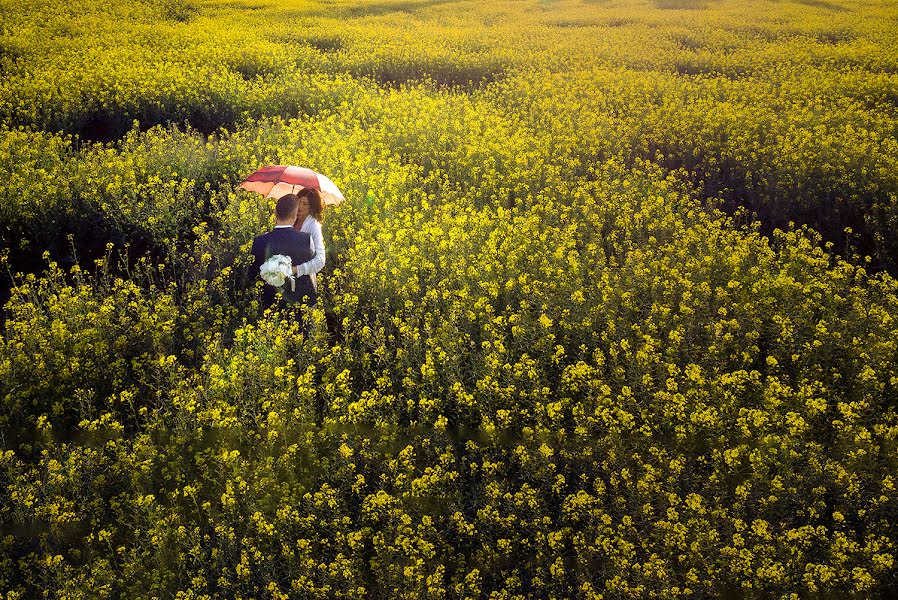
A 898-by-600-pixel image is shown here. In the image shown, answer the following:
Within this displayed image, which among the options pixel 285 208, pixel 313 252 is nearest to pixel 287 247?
pixel 313 252

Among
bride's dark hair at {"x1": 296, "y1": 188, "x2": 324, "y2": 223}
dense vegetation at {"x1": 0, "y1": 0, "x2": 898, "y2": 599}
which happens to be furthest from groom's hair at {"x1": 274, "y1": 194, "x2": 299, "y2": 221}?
dense vegetation at {"x1": 0, "y1": 0, "x2": 898, "y2": 599}

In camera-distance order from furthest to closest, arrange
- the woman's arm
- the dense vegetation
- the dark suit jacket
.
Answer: the woman's arm → the dark suit jacket → the dense vegetation

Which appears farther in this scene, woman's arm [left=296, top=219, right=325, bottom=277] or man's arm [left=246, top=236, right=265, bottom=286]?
woman's arm [left=296, top=219, right=325, bottom=277]

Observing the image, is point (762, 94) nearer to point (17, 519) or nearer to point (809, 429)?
point (809, 429)

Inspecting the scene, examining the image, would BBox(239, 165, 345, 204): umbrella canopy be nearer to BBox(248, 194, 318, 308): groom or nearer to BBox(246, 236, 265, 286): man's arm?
BBox(248, 194, 318, 308): groom

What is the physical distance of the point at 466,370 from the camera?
5.21 m

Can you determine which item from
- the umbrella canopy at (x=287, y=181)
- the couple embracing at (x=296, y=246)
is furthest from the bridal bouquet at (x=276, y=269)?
the umbrella canopy at (x=287, y=181)

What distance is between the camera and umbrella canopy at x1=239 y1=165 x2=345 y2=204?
5941mm

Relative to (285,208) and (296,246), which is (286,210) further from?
(296,246)

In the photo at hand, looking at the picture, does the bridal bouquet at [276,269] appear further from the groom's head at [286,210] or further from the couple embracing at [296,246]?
the groom's head at [286,210]

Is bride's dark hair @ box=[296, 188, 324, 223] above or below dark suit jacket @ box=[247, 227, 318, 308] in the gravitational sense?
above

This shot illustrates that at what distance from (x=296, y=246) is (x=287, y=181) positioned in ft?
2.16

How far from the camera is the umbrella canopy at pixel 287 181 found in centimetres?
594

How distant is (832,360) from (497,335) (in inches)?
108
